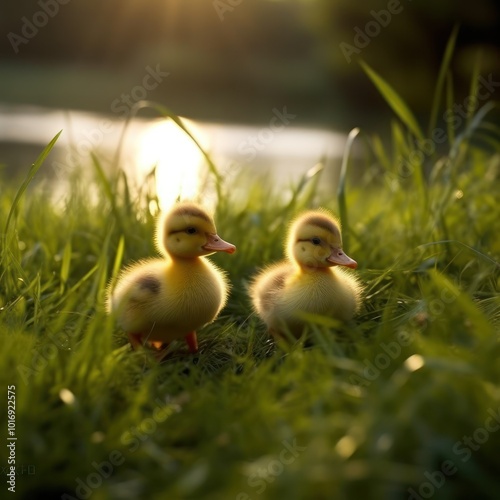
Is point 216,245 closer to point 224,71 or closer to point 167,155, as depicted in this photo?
point 167,155

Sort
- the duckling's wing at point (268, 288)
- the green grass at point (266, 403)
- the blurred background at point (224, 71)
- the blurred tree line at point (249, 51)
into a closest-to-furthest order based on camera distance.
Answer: the green grass at point (266, 403), the duckling's wing at point (268, 288), the blurred background at point (224, 71), the blurred tree line at point (249, 51)

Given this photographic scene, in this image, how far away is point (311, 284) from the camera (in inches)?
111

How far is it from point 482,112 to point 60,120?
1072cm

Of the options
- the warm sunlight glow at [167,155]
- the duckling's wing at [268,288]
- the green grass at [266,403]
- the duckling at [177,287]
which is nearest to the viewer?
the green grass at [266,403]

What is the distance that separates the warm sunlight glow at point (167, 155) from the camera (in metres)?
6.77

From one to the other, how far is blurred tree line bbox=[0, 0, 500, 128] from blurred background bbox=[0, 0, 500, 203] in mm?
33

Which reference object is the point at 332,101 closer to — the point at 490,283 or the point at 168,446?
the point at 490,283

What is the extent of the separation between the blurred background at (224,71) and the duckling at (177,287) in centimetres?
152

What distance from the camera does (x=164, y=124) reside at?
13.0 metres

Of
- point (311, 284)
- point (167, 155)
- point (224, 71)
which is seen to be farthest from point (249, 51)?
point (311, 284)

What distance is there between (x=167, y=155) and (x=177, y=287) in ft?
21.8

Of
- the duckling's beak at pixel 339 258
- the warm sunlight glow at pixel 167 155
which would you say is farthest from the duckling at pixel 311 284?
the warm sunlight glow at pixel 167 155

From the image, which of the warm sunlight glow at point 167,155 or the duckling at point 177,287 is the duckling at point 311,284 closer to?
the duckling at point 177,287

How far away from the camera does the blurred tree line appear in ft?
42.5
